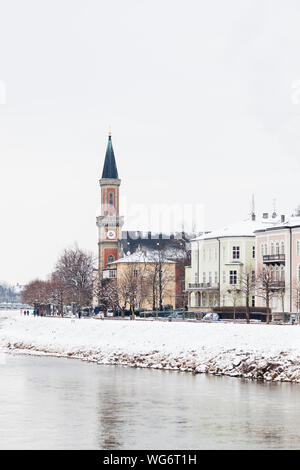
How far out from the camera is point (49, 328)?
7956 centimetres

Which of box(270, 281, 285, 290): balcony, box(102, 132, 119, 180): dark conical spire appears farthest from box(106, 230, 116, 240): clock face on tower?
box(270, 281, 285, 290): balcony

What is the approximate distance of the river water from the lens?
25.1 meters

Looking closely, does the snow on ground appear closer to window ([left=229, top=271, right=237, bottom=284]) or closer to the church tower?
window ([left=229, top=271, right=237, bottom=284])

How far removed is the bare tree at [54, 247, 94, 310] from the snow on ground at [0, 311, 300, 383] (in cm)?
5158

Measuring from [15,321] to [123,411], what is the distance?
6257 cm

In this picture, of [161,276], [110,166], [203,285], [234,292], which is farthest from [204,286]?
[110,166]

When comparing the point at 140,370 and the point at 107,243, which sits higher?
the point at 107,243

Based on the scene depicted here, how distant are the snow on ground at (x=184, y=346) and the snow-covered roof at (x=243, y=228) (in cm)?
3155

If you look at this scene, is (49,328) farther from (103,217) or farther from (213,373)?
(103,217)

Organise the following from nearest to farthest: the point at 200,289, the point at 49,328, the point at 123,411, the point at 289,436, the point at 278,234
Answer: the point at 289,436
the point at 123,411
the point at 49,328
the point at 278,234
the point at 200,289

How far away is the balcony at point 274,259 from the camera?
286 ft

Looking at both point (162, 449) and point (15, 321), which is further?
point (15, 321)

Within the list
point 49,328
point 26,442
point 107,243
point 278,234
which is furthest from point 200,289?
point 26,442

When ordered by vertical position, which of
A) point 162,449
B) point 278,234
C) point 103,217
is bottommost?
point 162,449
